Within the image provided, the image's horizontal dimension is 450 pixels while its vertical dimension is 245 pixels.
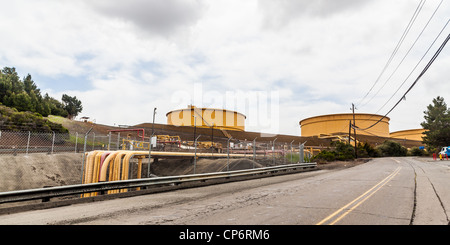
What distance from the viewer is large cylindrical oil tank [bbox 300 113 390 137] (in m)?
69.4

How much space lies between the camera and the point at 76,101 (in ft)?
270

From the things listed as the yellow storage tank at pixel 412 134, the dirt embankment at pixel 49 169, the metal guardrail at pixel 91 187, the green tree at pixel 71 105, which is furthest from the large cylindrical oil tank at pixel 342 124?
the green tree at pixel 71 105

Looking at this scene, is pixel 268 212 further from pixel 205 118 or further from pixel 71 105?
pixel 71 105

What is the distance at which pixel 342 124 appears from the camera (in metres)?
69.6

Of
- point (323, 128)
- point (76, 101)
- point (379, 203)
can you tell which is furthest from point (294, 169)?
point (76, 101)

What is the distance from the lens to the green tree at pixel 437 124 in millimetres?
54125

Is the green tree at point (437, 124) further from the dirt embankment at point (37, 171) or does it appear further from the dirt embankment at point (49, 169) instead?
the dirt embankment at point (37, 171)

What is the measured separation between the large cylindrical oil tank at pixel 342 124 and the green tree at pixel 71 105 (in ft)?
244

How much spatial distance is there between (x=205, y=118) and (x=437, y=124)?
2155 inches

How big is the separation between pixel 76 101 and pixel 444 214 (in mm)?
93783

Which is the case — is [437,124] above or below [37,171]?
above

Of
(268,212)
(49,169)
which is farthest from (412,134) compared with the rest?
(49,169)

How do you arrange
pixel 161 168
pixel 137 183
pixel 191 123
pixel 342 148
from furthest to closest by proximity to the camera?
pixel 191 123, pixel 342 148, pixel 161 168, pixel 137 183
